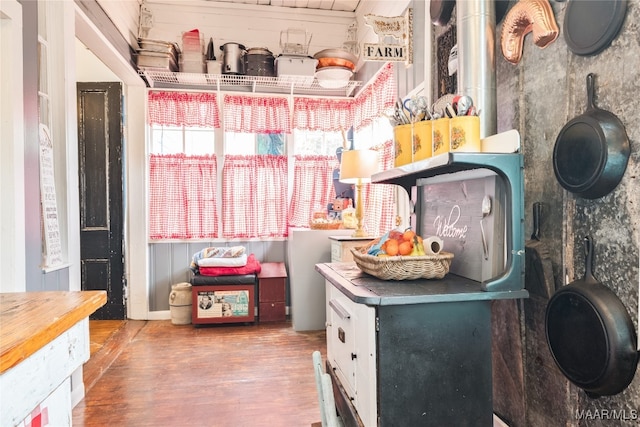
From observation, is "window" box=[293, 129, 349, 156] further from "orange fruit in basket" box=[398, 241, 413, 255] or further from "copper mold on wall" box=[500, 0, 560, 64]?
"orange fruit in basket" box=[398, 241, 413, 255]

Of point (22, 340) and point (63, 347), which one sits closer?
point (22, 340)

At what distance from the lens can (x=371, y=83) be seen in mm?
3598

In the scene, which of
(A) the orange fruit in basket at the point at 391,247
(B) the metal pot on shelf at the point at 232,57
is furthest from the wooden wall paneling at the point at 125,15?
(A) the orange fruit in basket at the point at 391,247

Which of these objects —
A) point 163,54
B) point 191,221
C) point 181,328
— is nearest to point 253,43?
point 163,54

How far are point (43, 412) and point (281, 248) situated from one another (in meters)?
3.62

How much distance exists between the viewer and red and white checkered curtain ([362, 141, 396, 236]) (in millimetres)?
3062

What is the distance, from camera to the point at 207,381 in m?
2.67

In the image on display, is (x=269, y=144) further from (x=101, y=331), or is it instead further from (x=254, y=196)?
(x=101, y=331)

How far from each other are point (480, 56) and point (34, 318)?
5.31 ft

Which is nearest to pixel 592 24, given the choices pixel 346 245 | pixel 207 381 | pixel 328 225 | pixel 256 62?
pixel 346 245

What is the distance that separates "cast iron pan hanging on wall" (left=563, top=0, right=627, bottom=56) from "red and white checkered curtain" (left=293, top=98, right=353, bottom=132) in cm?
324

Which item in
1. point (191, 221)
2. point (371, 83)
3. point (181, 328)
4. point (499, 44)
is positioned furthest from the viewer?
point (191, 221)

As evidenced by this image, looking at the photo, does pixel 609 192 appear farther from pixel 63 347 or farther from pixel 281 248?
pixel 281 248

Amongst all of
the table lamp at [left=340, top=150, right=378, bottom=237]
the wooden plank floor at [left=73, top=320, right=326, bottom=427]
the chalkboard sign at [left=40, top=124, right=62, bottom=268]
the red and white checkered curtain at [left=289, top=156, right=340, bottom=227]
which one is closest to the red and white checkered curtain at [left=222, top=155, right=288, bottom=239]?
the red and white checkered curtain at [left=289, top=156, right=340, bottom=227]
